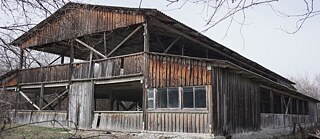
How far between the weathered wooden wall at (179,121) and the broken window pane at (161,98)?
34 centimetres

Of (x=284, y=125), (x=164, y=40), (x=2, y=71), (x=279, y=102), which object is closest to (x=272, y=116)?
(x=284, y=125)

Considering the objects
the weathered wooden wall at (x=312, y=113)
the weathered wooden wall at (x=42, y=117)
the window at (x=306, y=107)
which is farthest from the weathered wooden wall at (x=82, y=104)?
the weathered wooden wall at (x=312, y=113)

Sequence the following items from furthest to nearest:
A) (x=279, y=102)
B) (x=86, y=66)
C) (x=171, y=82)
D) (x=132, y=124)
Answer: (x=279, y=102) < (x=86, y=66) < (x=132, y=124) < (x=171, y=82)

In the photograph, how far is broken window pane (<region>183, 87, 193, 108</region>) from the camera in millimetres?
14672

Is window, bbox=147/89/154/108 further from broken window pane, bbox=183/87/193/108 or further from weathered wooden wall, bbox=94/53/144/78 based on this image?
broken window pane, bbox=183/87/193/108

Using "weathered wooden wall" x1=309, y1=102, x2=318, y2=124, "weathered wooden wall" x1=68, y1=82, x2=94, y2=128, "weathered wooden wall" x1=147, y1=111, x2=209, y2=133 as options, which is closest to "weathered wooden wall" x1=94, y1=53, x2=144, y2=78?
"weathered wooden wall" x1=68, y1=82, x2=94, y2=128

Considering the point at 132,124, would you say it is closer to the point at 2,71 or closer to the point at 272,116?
the point at 272,116

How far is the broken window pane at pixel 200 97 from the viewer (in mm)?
14305

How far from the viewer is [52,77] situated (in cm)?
2255

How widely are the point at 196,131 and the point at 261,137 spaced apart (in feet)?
19.2

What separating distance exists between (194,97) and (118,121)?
5.05m

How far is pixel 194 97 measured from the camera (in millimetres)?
14578

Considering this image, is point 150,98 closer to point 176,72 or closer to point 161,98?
point 161,98

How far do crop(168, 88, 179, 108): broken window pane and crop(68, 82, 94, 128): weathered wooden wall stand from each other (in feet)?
19.3
